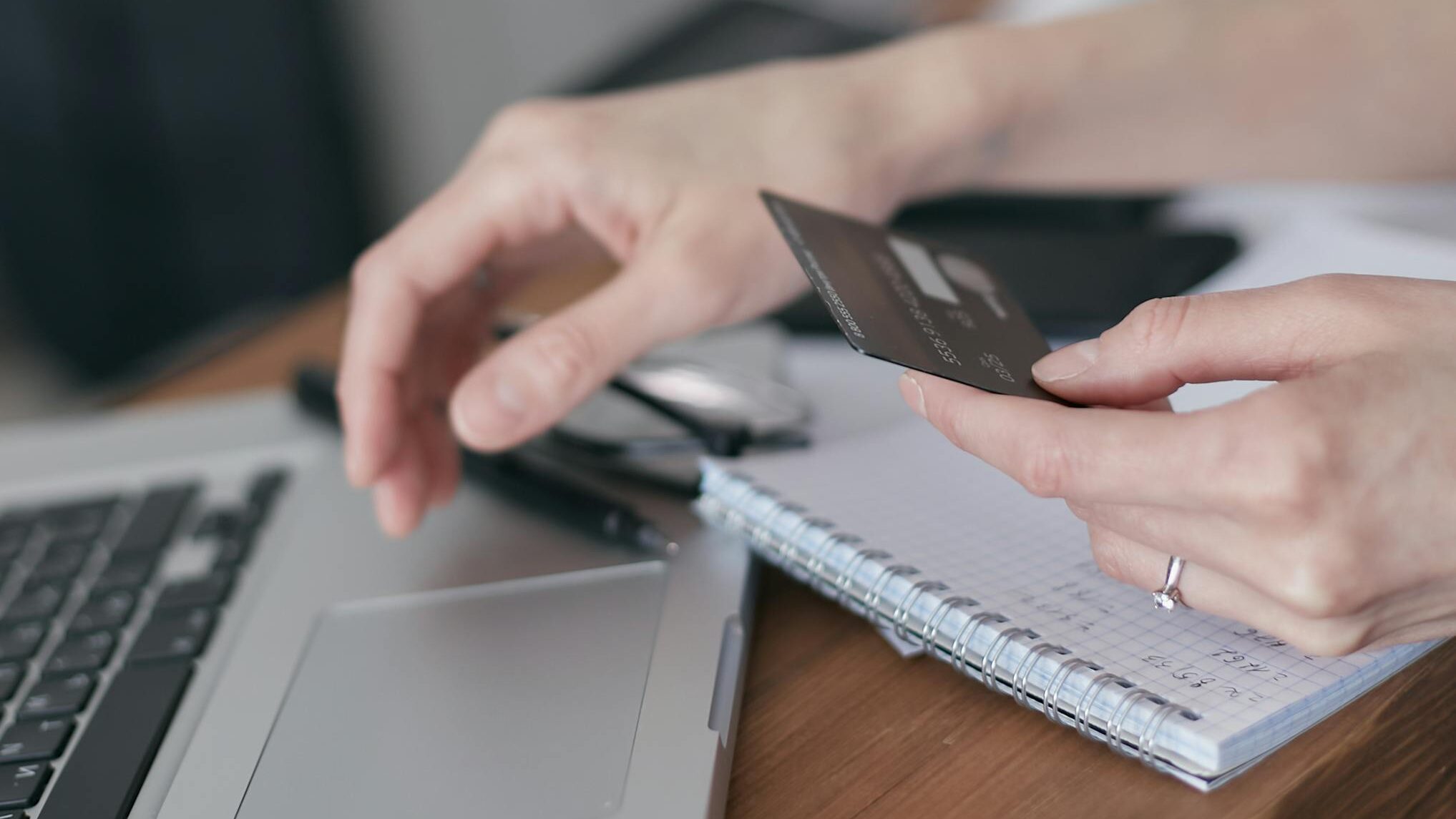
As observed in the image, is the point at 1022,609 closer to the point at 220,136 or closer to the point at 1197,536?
the point at 1197,536

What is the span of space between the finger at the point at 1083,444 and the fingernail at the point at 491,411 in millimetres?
204

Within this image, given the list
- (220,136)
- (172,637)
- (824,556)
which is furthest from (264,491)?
(220,136)

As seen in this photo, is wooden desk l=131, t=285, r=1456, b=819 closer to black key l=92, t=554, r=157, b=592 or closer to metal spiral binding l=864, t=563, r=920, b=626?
metal spiral binding l=864, t=563, r=920, b=626

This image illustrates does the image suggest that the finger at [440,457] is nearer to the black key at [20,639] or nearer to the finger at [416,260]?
the finger at [416,260]

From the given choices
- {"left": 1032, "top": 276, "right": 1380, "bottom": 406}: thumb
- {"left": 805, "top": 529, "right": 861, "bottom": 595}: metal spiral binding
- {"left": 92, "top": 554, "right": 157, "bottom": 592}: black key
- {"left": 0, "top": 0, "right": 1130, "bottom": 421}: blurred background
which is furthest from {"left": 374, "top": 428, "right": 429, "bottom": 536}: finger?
{"left": 0, "top": 0, "right": 1130, "bottom": 421}: blurred background

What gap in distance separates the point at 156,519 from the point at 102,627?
0.36 feet

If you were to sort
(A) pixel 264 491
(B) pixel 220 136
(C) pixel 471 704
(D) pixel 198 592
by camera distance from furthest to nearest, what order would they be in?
(B) pixel 220 136
(A) pixel 264 491
(D) pixel 198 592
(C) pixel 471 704

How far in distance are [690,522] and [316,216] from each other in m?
2.00

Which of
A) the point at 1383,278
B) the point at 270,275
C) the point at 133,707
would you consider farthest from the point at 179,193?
the point at 1383,278

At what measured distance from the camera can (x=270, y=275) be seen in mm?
2256

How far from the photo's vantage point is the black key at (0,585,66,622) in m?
0.53

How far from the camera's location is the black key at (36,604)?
→ 1.75ft

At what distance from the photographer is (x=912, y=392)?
0.41 meters

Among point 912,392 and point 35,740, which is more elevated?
point 912,392
